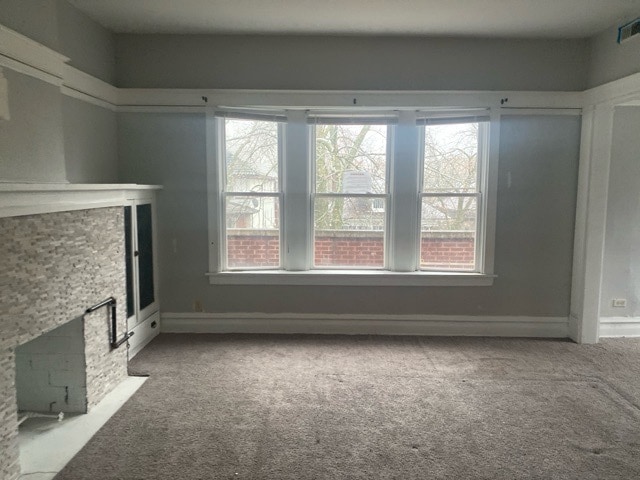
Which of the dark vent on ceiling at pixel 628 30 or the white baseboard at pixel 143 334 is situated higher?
the dark vent on ceiling at pixel 628 30

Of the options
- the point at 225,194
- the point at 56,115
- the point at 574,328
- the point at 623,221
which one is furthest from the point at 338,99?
the point at 574,328

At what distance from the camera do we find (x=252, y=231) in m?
4.11

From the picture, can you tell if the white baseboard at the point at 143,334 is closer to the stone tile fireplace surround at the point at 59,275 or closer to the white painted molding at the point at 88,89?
the stone tile fireplace surround at the point at 59,275

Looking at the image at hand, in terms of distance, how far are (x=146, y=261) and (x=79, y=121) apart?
1.28 m

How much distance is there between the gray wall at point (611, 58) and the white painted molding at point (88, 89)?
431cm

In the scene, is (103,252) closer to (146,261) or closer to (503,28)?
(146,261)

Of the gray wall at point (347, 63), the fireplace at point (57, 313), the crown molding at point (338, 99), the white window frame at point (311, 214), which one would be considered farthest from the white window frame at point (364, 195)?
the fireplace at point (57, 313)

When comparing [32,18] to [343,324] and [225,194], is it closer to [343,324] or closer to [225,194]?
[225,194]

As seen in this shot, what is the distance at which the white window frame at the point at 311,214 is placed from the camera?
155 inches

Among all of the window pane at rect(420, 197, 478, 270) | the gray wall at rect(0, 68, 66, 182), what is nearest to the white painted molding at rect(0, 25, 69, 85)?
the gray wall at rect(0, 68, 66, 182)

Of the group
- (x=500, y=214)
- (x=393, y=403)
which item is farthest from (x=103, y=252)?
(x=500, y=214)

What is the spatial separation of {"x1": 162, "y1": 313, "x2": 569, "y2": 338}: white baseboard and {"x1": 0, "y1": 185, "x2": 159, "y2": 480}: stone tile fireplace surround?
1.00 metres

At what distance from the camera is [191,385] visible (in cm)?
304

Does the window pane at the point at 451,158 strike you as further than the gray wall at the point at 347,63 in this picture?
Yes
